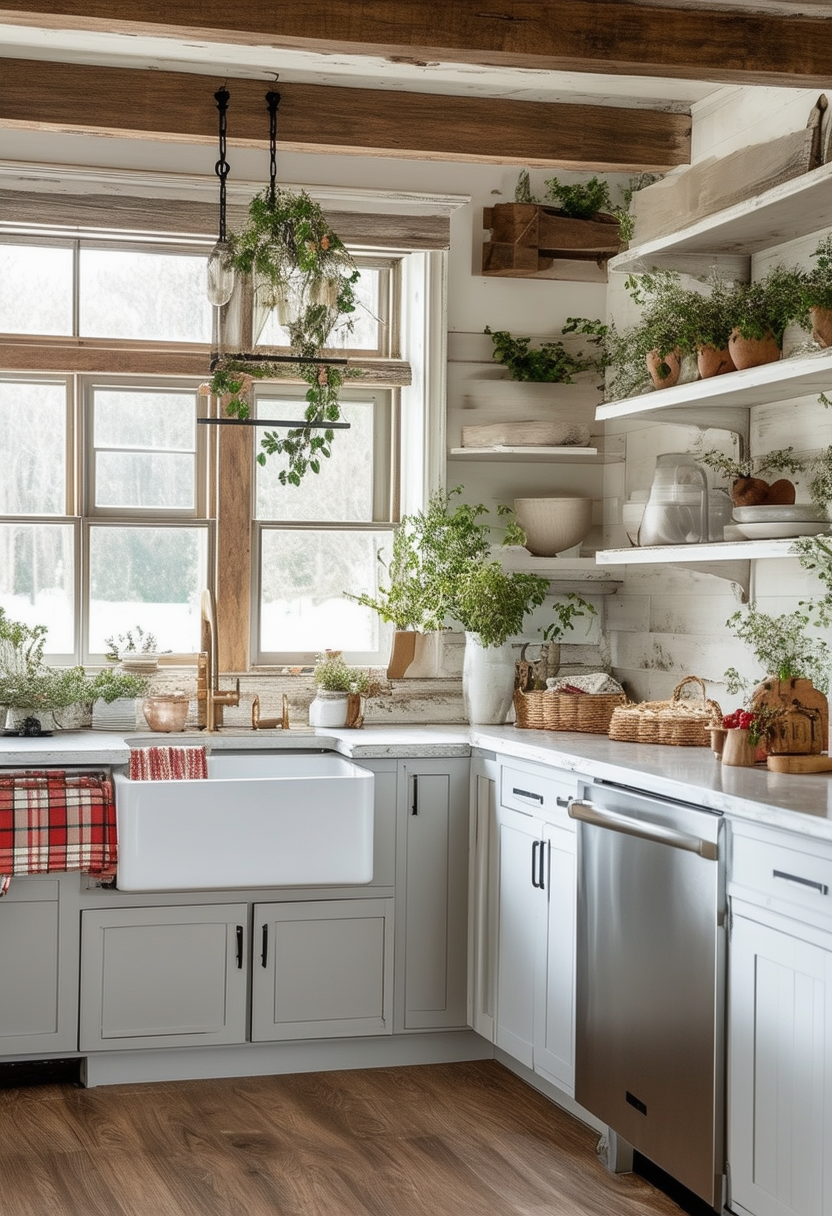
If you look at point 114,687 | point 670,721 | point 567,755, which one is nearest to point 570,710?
point 670,721

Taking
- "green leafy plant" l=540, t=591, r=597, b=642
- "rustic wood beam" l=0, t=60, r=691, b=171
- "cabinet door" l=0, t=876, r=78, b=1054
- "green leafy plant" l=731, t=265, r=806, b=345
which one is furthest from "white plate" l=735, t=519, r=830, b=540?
"cabinet door" l=0, t=876, r=78, b=1054

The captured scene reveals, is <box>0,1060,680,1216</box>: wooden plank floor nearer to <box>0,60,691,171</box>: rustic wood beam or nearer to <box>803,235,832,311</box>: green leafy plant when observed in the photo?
<box>803,235,832,311</box>: green leafy plant

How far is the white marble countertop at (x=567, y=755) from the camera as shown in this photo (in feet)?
8.86

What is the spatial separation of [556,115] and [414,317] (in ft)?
2.51

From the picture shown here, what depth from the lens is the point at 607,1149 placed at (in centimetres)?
327

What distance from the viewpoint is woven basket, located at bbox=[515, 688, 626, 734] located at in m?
4.11

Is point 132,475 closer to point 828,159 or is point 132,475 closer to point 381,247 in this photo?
point 381,247

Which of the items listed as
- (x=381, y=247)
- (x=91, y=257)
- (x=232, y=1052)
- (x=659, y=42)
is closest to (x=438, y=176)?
(x=381, y=247)

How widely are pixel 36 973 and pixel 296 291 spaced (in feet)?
6.73

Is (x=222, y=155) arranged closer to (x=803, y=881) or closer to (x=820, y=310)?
(x=820, y=310)

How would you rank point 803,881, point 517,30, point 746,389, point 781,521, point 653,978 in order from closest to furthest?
point 803,881 < point 653,978 < point 517,30 < point 781,521 < point 746,389

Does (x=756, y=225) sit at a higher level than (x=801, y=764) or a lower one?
higher

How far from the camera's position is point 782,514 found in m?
3.33

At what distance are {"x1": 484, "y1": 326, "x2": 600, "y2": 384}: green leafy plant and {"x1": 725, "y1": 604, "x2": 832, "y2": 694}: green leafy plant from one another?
1198 mm
